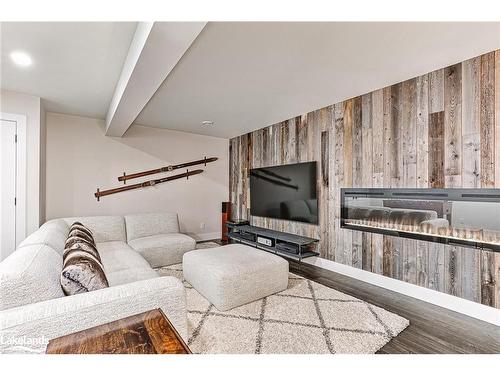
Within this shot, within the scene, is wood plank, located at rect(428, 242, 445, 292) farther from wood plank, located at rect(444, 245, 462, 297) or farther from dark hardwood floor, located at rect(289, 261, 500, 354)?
dark hardwood floor, located at rect(289, 261, 500, 354)

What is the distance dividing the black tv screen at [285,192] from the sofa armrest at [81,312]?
8.51ft

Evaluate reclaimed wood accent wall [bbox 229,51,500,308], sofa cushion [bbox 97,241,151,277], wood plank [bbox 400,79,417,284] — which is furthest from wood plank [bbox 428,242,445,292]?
sofa cushion [bbox 97,241,151,277]

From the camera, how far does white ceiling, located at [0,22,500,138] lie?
5.66 feet

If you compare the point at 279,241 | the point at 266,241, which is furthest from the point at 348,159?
the point at 266,241

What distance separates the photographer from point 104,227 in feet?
11.2

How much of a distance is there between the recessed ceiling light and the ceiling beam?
0.72 meters

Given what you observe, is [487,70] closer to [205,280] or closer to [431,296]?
[431,296]

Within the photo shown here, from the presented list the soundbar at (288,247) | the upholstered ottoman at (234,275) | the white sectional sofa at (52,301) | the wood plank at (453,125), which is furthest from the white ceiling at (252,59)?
the soundbar at (288,247)

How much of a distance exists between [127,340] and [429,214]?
273cm

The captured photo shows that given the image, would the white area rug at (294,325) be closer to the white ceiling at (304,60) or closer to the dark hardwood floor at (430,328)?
the dark hardwood floor at (430,328)

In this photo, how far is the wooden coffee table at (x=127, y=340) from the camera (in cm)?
81

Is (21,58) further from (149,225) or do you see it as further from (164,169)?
(164,169)
